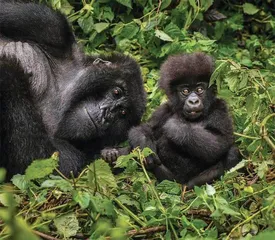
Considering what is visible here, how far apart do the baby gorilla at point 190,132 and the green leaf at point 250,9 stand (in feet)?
6.47

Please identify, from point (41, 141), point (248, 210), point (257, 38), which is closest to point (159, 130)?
point (41, 141)

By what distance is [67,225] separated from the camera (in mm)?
2523

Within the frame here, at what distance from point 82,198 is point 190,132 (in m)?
1.06

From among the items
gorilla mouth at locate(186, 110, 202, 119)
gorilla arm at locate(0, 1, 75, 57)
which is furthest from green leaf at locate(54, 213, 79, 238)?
gorilla arm at locate(0, 1, 75, 57)

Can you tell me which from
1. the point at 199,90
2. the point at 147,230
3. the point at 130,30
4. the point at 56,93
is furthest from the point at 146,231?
the point at 130,30

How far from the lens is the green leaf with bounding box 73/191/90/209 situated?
2.46 meters

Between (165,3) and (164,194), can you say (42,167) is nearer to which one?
(164,194)

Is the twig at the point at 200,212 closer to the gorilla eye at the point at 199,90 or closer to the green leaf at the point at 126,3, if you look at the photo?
the gorilla eye at the point at 199,90

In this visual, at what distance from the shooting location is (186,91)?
3.50 m

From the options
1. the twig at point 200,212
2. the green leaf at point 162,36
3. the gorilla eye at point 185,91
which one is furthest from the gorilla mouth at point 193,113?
the green leaf at point 162,36

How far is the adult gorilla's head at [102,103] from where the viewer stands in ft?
11.5

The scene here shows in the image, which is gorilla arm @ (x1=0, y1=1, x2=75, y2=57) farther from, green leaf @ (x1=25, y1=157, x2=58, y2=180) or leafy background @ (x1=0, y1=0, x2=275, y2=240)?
green leaf @ (x1=25, y1=157, x2=58, y2=180)

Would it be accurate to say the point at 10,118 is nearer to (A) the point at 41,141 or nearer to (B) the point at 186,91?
(A) the point at 41,141

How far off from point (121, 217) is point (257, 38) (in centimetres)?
314
